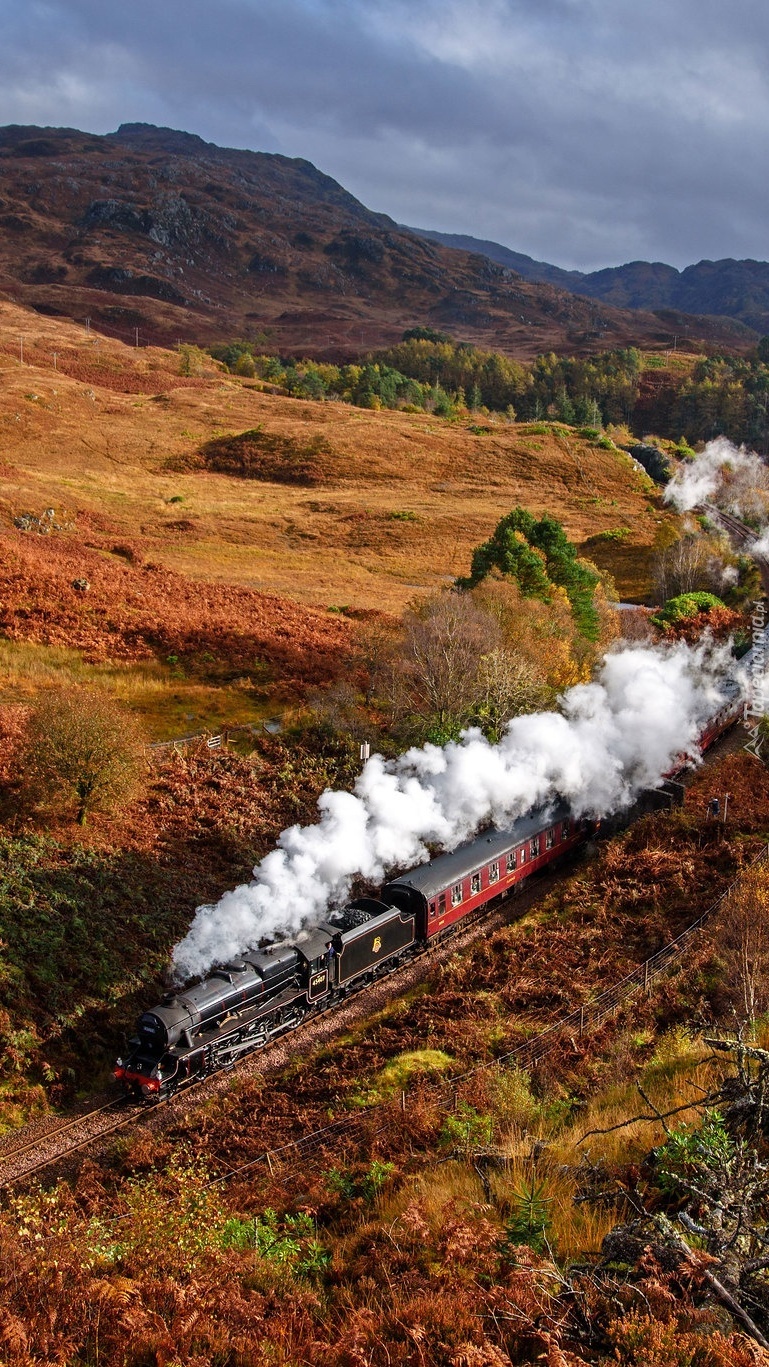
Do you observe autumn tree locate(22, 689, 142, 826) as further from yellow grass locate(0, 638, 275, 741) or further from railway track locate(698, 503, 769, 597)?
railway track locate(698, 503, 769, 597)

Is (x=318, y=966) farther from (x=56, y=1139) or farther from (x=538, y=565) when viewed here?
(x=538, y=565)

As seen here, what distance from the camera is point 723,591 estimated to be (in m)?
62.9

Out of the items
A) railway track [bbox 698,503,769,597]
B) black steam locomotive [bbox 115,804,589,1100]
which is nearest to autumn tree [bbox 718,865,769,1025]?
black steam locomotive [bbox 115,804,589,1100]

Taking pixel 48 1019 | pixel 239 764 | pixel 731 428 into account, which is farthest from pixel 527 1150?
pixel 731 428

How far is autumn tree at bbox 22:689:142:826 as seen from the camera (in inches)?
1078

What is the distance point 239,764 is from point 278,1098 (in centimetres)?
1660

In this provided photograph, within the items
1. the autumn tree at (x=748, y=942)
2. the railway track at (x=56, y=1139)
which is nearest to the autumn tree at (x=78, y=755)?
the railway track at (x=56, y=1139)

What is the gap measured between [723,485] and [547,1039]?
9099 cm

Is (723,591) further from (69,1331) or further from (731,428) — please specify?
(731,428)

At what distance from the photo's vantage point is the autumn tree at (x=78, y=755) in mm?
27391

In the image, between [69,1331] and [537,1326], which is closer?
[537,1326]

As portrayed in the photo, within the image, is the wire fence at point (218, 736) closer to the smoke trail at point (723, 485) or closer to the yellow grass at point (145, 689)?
the yellow grass at point (145, 689)

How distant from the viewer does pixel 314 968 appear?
69.2ft

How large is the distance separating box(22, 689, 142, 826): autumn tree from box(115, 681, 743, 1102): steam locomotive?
9.64 metres
